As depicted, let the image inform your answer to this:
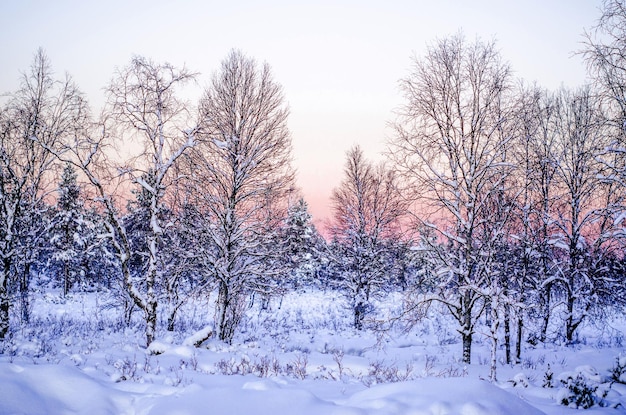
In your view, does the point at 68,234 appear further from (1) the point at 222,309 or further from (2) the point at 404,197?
(2) the point at 404,197

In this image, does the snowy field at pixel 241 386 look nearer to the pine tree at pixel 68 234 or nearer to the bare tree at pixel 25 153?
the bare tree at pixel 25 153

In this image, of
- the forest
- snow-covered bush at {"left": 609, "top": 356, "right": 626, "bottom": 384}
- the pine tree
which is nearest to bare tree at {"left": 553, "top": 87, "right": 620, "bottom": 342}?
the forest

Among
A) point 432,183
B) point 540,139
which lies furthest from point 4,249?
point 540,139

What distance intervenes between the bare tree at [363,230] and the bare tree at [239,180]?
699cm

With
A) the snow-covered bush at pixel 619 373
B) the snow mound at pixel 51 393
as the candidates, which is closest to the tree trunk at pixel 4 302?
the snow mound at pixel 51 393

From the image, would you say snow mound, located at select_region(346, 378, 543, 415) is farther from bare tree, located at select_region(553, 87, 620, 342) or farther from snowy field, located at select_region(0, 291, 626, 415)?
bare tree, located at select_region(553, 87, 620, 342)

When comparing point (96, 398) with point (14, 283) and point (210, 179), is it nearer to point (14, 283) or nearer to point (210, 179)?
point (210, 179)

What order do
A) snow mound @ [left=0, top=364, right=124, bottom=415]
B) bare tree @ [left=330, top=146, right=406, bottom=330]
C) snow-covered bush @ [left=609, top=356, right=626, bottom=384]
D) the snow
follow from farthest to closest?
1. bare tree @ [left=330, top=146, right=406, bottom=330]
2. snow-covered bush @ [left=609, top=356, right=626, bottom=384]
3. the snow
4. snow mound @ [left=0, top=364, right=124, bottom=415]

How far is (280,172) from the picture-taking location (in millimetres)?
11516

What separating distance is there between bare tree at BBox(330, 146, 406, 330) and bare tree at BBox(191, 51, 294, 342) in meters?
6.99

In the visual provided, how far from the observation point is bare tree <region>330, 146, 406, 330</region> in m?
17.3

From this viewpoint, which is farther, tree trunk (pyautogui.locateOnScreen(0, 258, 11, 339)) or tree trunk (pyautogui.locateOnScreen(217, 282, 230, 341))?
tree trunk (pyautogui.locateOnScreen(217, 282, 230, 341))

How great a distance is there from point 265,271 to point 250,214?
200 cm

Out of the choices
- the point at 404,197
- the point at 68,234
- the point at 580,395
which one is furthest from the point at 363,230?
the point at 68,234
